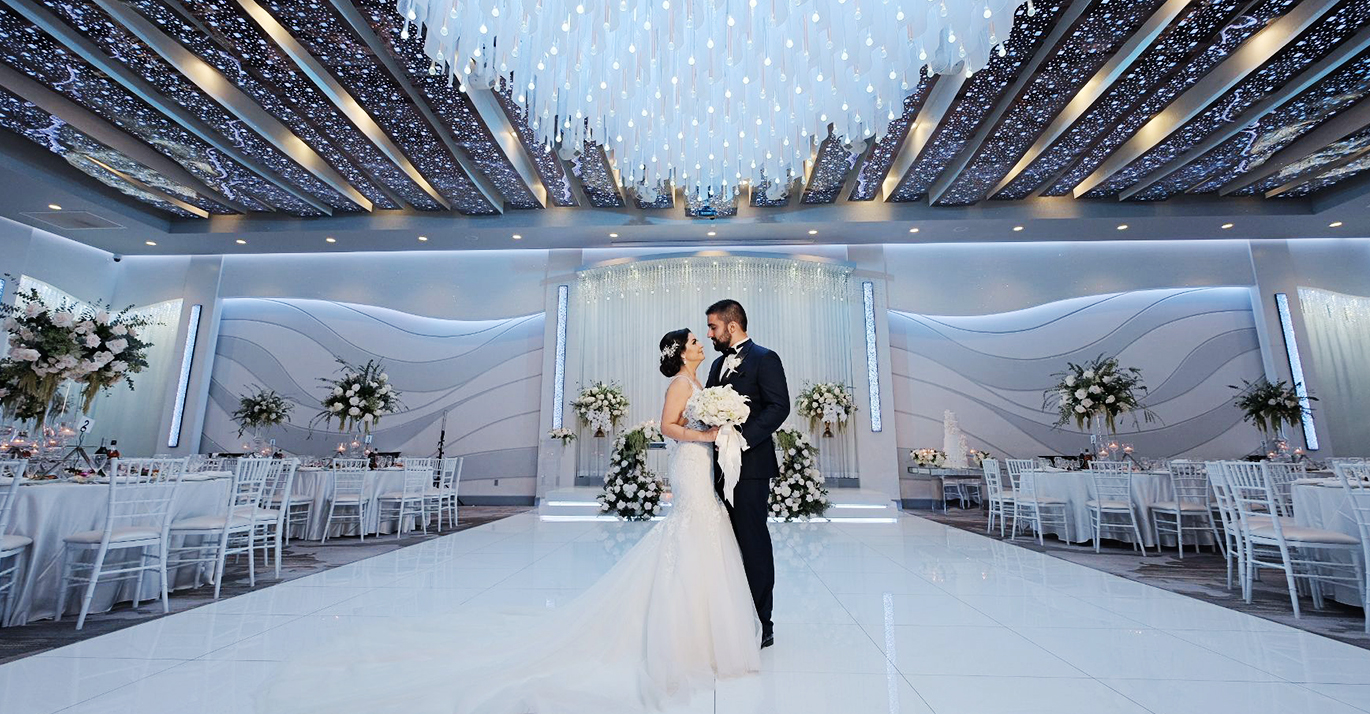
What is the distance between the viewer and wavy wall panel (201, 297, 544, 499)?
11164 millimetres

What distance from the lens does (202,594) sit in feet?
13.2

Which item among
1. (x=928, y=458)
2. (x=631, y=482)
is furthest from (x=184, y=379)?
(x=928, y=458)

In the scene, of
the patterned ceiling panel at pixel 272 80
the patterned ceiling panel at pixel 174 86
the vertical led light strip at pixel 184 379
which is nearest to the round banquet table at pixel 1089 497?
the patterned ceiling panel at pixel 272 80

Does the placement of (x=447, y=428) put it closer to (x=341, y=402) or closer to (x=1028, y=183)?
(x=341, y=402)

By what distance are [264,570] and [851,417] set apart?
330 inches

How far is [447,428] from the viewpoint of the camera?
11266mm

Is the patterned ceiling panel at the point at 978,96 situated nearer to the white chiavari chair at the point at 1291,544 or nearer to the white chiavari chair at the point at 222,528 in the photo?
the white chiavari chair at the point at 1291,544

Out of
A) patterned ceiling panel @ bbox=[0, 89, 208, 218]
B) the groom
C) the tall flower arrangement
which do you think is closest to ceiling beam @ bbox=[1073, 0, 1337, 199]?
the tall flower arrangement

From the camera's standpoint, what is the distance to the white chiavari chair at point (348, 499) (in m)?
6.62

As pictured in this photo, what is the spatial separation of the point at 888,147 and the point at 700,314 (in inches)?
170

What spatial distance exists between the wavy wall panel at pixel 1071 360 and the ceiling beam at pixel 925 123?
3.40 meters

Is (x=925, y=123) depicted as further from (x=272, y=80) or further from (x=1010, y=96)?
(x=272, y=80)

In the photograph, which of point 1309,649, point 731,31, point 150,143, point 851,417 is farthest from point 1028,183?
point 150,143

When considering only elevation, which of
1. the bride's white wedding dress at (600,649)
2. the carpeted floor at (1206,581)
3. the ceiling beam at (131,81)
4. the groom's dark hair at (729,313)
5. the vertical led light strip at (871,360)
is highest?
the ceiling beam at (131,81)
